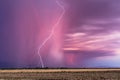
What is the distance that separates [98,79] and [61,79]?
2.86 meters

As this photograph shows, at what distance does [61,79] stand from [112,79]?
3910mm

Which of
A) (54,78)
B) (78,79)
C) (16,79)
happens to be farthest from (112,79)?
(16,79)

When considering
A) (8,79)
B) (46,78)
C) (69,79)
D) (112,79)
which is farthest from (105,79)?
(8,79)

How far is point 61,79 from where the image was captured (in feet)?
107

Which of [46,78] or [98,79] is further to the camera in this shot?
[46,78]

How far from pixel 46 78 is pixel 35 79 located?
1808 mm

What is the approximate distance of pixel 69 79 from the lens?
32.2m

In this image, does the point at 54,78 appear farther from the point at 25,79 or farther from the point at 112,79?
the point at 112,79

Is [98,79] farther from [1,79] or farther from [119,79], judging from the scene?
[1,79]

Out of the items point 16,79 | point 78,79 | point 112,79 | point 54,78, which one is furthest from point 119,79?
point 16,79

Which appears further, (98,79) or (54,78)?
(54,78)

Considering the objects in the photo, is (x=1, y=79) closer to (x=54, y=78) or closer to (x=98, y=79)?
(x=54, y=78)

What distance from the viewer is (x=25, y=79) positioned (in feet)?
106

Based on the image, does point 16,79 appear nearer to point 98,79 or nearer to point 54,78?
point 54,78
